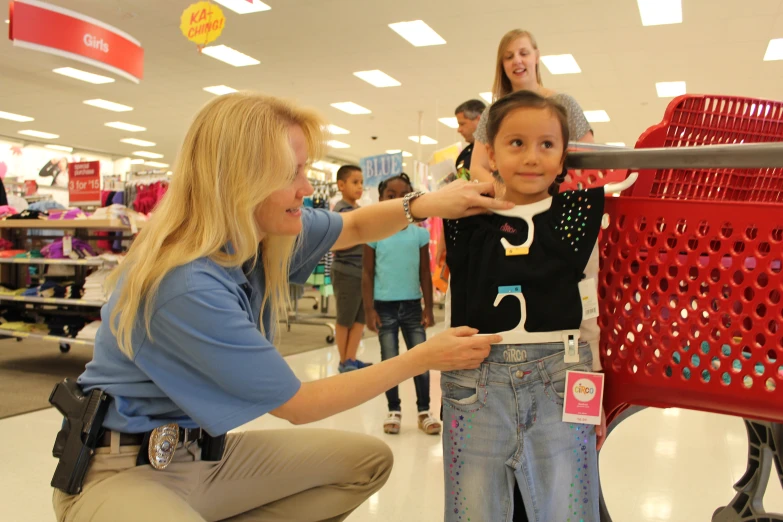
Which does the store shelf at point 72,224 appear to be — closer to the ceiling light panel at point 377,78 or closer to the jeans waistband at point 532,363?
the jeans waistband at point 532,363

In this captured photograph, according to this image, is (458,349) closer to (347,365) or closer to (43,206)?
(347,365)

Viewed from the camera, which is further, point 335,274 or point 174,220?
point 335,274

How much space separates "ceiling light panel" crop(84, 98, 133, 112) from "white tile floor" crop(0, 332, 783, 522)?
10673 mm

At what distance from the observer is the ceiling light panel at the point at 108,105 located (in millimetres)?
12602

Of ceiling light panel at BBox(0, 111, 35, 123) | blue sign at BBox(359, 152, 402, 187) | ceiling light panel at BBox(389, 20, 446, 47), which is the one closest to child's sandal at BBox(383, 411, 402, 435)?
blue sign at BBox(359, 152, 402, 187)

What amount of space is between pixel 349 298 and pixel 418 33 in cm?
504

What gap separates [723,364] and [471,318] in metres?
0.48

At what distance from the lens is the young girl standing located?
4.03ft

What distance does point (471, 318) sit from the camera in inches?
51.4

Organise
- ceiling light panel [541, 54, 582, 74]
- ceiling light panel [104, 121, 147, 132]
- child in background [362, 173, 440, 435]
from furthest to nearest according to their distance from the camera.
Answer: ceiling light panel [104, 121, 147, 132] < ceiling light panel [541, 54, 582, 74] < child in background [362, 173, 440, 435]

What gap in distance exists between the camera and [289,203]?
137cm

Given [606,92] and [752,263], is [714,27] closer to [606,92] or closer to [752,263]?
[606,92]

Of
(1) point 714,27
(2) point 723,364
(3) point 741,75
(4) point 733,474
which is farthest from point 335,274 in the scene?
(3) point 741,75

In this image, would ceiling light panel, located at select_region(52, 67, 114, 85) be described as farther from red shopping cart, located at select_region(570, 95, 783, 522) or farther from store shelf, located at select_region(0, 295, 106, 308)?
red shopping cart, located at select_region(570, 95, 783, 522)
